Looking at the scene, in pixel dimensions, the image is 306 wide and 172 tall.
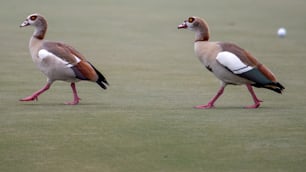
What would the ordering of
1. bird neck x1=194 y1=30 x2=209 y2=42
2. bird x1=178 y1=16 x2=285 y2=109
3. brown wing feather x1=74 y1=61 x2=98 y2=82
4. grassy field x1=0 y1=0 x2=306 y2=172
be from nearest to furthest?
grassy field x1=0 y1=0 x2=306 y2=172
bird x1=178 y1=16 x2=285 y2=109
brown wing feather x1=74 y1=61 x2=98 y2=82
bird neck x1=194 y1=30 x2=209 y2=42

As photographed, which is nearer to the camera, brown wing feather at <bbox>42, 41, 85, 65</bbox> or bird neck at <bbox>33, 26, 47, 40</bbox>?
brown wing feather at <bbox>42, 41, 85, 65</bbox>

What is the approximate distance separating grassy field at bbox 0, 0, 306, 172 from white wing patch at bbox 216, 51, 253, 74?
49cm

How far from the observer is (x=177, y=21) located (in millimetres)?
24391

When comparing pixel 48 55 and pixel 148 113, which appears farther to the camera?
pixel 48 55

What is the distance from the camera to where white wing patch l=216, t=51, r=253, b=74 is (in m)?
10.4

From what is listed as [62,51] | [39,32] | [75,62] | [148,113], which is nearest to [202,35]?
[148,113]

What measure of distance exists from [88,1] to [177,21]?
24.0ft

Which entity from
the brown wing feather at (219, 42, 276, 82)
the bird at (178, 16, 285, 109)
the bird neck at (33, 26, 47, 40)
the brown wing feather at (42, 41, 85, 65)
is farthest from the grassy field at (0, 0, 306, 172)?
the bird neck at (33, 26, 47, 40)

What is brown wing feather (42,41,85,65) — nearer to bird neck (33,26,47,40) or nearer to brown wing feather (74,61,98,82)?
brown wing feather (74,61,98,82)

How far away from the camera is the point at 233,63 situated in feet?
34.1

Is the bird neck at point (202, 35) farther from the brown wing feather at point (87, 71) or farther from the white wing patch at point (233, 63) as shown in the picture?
the brown wing feather at point (87, 71)

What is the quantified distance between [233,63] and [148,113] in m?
1.16

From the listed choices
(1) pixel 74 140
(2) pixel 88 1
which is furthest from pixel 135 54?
(2) pixel 88 1

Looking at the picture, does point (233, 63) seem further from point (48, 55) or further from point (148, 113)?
point (48, 55)
